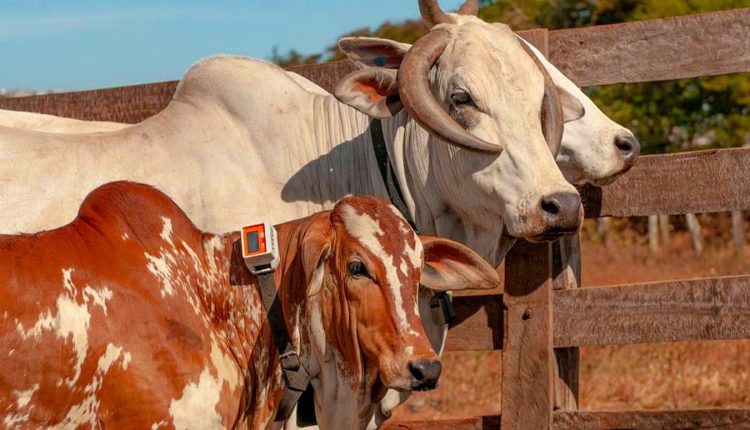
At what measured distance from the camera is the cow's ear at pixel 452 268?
14.5 feet

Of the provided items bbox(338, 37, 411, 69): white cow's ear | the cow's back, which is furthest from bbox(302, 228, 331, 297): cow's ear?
bbox(338, 37, 411, 69): white cow's ear

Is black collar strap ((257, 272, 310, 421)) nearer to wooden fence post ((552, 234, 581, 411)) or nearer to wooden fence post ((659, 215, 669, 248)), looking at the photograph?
wooden fence post ((552, 234, 581, 411))

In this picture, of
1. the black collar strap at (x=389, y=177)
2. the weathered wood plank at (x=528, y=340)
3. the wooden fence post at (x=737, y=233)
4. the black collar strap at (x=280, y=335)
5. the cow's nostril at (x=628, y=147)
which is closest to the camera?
the black collar strap at (x=280, y=335)

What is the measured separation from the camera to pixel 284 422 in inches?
173

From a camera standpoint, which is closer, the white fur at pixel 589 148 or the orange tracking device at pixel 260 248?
the orange tracking device at pixel 260 248

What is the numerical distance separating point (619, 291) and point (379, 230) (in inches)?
69.0

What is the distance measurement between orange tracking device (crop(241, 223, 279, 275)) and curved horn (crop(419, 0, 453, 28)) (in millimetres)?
1587

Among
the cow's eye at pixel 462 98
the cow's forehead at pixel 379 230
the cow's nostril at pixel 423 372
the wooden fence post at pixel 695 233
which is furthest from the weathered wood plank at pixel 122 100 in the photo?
the wooden fence post at pixel 695 233

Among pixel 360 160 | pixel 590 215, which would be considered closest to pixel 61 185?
pixel 360 160

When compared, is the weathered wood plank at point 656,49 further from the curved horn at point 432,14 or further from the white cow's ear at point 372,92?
the white cow's ear at point 372,92

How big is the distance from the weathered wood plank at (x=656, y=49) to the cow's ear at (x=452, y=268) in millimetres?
1365

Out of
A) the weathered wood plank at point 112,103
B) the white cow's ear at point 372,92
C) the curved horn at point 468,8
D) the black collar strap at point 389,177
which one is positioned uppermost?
the curved horn at point 468,8

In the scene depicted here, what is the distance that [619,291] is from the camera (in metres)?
5.46

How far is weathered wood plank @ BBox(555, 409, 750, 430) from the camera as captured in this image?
5301 mm
